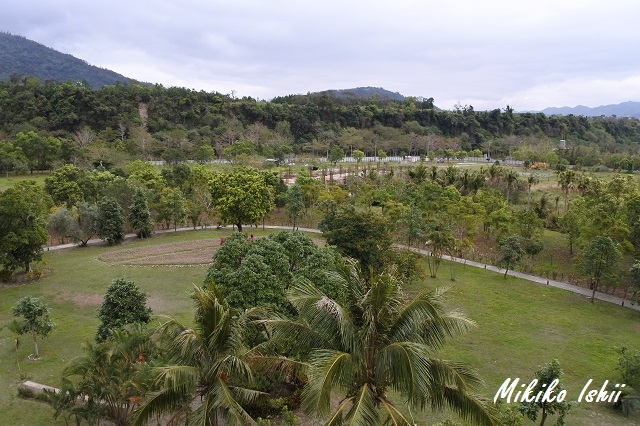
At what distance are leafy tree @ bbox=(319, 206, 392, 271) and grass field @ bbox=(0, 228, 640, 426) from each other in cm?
422

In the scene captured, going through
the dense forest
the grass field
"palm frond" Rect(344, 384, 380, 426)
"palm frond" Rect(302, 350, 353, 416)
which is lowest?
the grass field

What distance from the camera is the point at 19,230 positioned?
23.6 m

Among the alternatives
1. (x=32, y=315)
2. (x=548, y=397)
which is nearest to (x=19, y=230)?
(x=32, y=315)

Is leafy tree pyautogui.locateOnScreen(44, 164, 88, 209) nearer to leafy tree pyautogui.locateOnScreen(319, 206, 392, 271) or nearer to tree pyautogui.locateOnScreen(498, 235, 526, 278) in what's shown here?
leafy tree pyautogui.locateOnScreen(319, 206, 392, 271)

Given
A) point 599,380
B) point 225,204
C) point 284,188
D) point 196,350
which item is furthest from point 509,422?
point 284,188

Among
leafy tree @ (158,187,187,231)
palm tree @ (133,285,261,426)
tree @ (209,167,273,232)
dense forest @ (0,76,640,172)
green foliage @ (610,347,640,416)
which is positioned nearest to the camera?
palm tree @ (133,285,261,426)

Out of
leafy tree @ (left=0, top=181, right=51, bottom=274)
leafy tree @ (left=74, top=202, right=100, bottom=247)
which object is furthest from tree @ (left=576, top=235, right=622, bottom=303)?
leafy tree @ (left=74, top=202, right=100, bottom=247)

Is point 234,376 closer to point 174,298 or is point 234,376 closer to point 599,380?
point 599,380

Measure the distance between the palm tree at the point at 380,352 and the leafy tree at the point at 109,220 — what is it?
90.6 feet

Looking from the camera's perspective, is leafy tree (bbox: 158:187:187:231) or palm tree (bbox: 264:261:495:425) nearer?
palm tree (bbox: 264:261:495:425)

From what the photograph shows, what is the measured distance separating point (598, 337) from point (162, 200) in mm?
30436

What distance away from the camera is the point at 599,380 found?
1543 centimetres

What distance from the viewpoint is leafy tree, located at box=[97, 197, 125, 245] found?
105 feet

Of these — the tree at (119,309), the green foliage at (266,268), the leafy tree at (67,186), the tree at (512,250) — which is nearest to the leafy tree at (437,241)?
the tree at (512,250)
